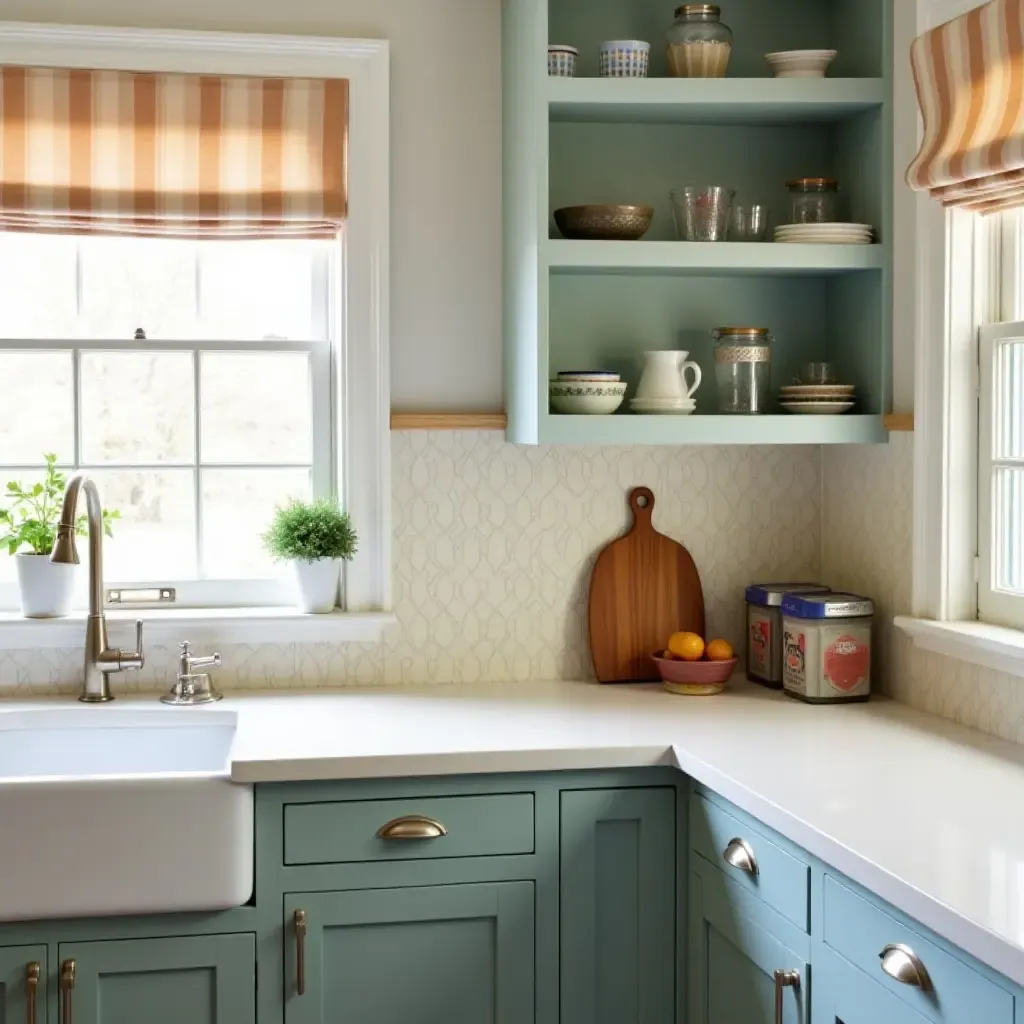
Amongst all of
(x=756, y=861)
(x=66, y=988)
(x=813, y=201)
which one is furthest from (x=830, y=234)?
(x=66, y=988)

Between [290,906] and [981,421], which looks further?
[981,421]

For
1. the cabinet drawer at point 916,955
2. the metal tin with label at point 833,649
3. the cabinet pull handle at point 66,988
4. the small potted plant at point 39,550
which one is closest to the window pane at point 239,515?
the small potted plant at point 39,550

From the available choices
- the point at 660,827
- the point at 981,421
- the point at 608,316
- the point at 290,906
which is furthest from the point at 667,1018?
the point at 608,316

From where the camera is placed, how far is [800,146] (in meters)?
3.33

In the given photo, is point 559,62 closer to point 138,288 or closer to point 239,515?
point 138,288

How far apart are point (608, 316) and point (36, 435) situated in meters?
1.30

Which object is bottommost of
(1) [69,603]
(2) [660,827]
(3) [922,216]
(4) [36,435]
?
(2) [660,827]

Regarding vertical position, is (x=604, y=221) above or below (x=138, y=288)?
above

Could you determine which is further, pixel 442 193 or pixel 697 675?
pixel 442 193

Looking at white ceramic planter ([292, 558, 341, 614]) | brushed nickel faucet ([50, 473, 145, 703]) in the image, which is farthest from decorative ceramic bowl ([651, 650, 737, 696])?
brushed nickel faucet ([50, 473, 145, 703])

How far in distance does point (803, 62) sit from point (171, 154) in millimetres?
1355

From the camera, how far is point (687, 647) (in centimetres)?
312

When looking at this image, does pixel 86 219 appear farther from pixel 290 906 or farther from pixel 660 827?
pixel 660 827

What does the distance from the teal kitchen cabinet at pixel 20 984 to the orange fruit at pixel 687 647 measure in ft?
4.62
